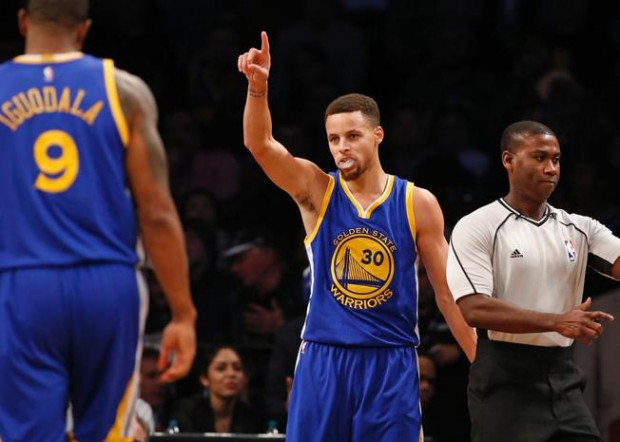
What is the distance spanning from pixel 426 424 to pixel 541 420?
2976 mm

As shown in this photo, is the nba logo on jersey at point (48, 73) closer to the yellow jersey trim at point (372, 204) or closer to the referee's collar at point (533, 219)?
the yellow jersey trim at point (372, 204)

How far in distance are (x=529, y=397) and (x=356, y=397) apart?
2.70 ft

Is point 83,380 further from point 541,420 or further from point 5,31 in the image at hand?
point 5,31

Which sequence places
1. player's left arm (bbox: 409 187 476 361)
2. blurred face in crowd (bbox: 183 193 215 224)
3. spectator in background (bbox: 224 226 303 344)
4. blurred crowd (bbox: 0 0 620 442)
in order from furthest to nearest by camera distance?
blurred face in crowd (bbox: 183 193 215 224)
spectator in background (bbox: 224 226 303 344)
blurred crowd (bbox: 0 0 620 442)
player's left arm (bbox: 409 187 476 361)

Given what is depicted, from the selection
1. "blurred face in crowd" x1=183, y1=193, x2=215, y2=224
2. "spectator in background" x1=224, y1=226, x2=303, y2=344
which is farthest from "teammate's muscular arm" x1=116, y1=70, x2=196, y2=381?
"blurred face in crowd" x1=183, y1=193, x2=215, y2=224

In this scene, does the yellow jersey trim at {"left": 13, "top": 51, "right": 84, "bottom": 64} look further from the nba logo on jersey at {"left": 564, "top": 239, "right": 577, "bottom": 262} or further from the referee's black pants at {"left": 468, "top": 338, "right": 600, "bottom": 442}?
the nba logo on jersey at {"left": 564, "top": 239, "right": 577, "bottom": 262}

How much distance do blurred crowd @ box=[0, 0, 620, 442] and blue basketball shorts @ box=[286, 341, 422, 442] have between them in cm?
246

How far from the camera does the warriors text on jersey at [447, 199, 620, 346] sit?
237 inches

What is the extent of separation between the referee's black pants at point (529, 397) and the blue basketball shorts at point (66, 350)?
208 cm

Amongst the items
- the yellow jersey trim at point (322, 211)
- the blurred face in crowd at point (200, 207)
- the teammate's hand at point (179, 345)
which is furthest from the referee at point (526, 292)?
the blurred face in crowd at point (200, 207)

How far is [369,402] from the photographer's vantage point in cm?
624

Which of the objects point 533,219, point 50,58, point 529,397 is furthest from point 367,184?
point 50,58

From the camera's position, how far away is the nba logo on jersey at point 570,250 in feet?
20.1

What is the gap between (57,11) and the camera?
15.0 feet
